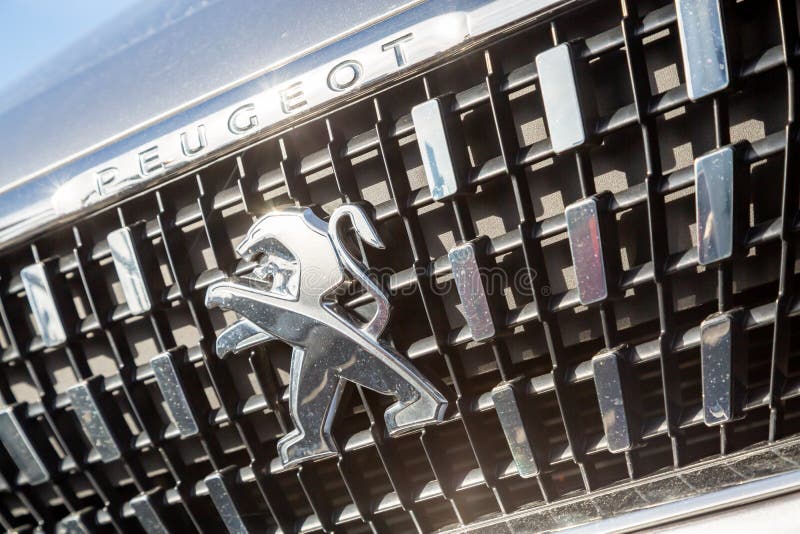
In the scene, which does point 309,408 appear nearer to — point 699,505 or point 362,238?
point 362,238

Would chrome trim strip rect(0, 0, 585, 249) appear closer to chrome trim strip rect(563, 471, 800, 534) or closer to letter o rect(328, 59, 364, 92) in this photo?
letter o rect(328, 59, 364, 92)

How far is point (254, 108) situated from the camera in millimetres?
1400

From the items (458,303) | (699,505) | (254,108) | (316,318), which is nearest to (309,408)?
(316,318)

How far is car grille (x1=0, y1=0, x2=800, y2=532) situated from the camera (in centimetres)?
127

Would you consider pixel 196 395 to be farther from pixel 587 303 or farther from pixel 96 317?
pixel 587 303

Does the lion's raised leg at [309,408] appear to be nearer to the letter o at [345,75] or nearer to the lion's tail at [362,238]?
the lion's tail at [362,238]

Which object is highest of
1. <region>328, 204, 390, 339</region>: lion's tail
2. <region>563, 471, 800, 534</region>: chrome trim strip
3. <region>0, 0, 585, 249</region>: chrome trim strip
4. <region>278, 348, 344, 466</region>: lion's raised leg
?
<region>0, 0, 585, 249</region>: chrome trim strip

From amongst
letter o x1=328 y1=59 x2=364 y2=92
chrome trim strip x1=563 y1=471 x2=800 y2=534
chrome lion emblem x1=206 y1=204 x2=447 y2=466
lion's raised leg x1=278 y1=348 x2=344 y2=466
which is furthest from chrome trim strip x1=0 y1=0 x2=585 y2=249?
chrome trim strip x1=563 y1=471 x2=800 y2=534

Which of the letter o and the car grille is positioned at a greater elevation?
the letter o

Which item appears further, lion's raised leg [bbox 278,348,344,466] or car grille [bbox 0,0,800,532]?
lion's raised leg [bbox 278,348,344,466]

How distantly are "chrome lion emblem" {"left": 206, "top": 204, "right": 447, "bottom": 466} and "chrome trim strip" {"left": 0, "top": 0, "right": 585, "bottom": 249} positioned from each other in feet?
0.74

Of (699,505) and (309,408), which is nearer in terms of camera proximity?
(699,505)

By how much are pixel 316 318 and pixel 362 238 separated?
0.72 feet

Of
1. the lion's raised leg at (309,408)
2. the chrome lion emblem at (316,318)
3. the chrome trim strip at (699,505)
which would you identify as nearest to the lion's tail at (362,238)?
the chrome lion emblem at (316,318)
